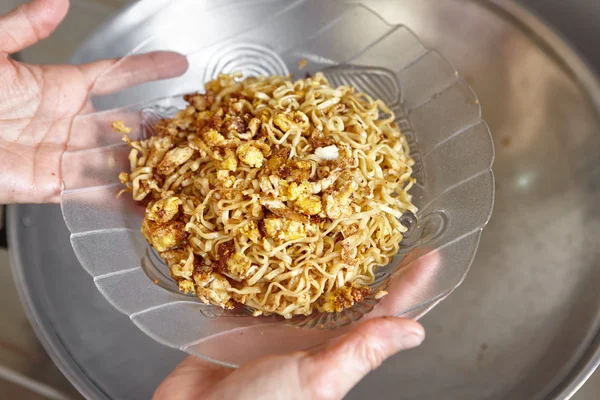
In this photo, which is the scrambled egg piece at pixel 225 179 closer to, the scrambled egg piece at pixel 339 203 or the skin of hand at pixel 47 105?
the scrambled egg piece at pixel 339 203

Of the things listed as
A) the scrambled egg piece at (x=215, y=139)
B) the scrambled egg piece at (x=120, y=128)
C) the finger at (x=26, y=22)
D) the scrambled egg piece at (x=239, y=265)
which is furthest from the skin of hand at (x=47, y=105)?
the scrambled egg piece at (x=215, y=139)

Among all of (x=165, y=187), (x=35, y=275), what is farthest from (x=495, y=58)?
(x=35, y=275)

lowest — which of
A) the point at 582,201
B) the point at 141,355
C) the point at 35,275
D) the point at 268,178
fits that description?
the point at 141,355

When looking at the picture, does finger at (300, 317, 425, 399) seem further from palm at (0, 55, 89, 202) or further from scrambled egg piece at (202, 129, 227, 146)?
palm at (0, 55, 89, 202)

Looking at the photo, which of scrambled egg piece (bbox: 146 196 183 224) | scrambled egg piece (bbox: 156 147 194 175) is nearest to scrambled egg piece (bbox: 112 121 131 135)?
scrambled egg piece (bbox: 156 147 194 175)

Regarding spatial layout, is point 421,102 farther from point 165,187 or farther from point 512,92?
point 165,187

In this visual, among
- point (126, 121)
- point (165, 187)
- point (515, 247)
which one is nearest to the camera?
point (165, 187)
